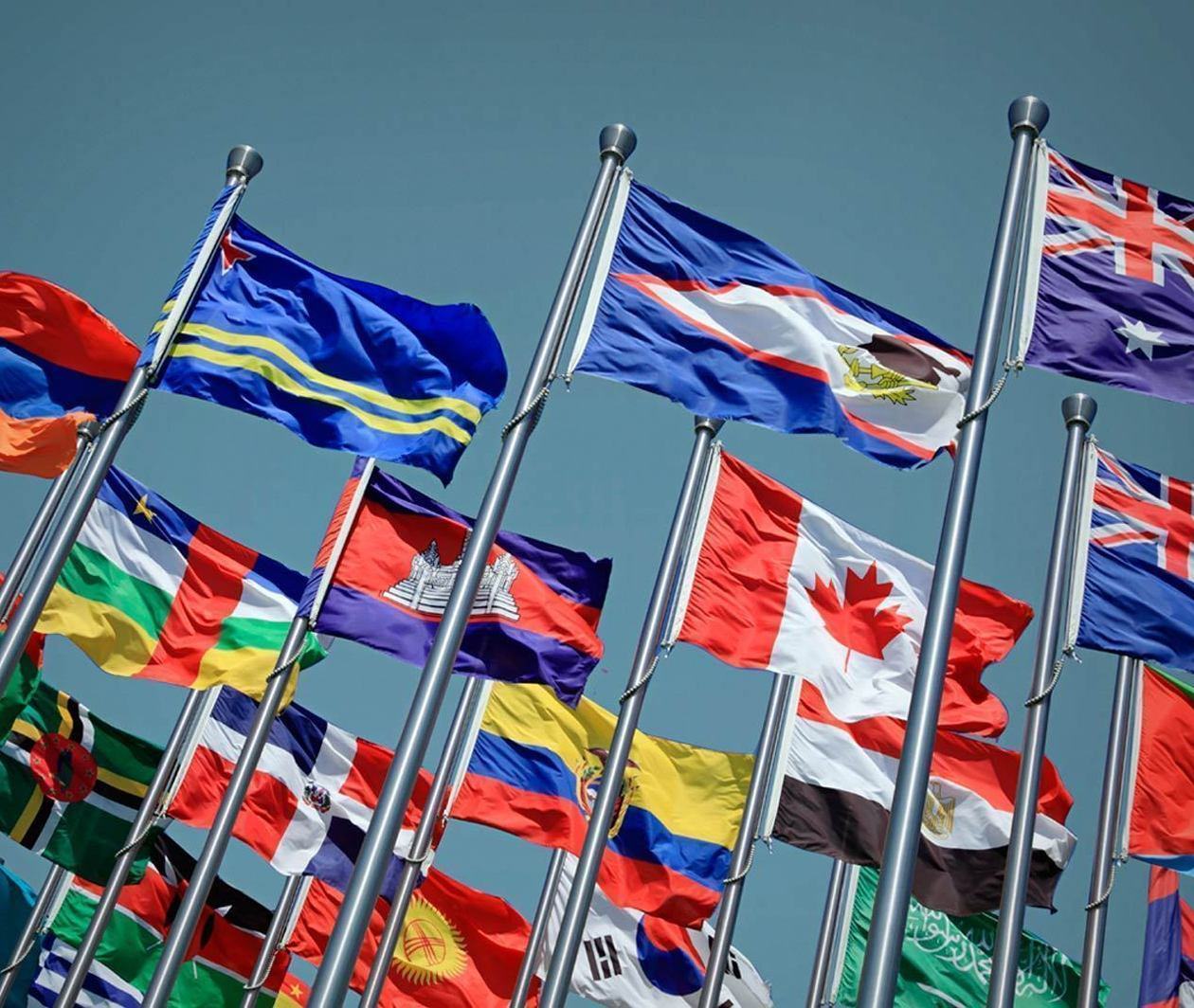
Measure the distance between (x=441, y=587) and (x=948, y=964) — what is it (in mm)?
11474

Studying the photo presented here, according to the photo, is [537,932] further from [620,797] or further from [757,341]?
[757,341]

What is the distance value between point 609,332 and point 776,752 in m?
7.49

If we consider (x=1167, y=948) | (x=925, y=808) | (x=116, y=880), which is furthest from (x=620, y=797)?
(x=1167, y=948)

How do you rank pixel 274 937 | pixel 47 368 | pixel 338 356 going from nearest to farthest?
1. pixel 338 356
2. pixel 47 368
3. pixel 274 937

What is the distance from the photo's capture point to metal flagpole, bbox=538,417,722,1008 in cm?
1339

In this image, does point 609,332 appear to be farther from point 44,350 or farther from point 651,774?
point 651,774

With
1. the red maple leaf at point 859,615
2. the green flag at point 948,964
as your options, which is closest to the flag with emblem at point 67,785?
the red maple leaf at point 859,615

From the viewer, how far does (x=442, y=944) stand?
22578 millimetres

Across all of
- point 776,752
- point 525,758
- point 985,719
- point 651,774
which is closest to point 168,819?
point 525,758

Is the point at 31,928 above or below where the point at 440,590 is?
below

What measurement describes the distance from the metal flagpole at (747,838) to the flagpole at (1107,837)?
13.0 feet

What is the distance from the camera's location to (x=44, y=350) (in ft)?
55.3

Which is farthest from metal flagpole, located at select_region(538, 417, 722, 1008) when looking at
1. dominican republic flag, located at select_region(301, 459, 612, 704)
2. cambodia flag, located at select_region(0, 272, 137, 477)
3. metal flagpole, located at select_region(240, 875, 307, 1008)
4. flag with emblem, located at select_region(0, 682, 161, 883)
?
metal flagpole, located at select_region(240, 875, 307, 1008)

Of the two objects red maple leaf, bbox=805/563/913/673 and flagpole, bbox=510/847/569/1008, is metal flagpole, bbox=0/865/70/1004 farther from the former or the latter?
red maple leaf, bbox=805/563/913/673
